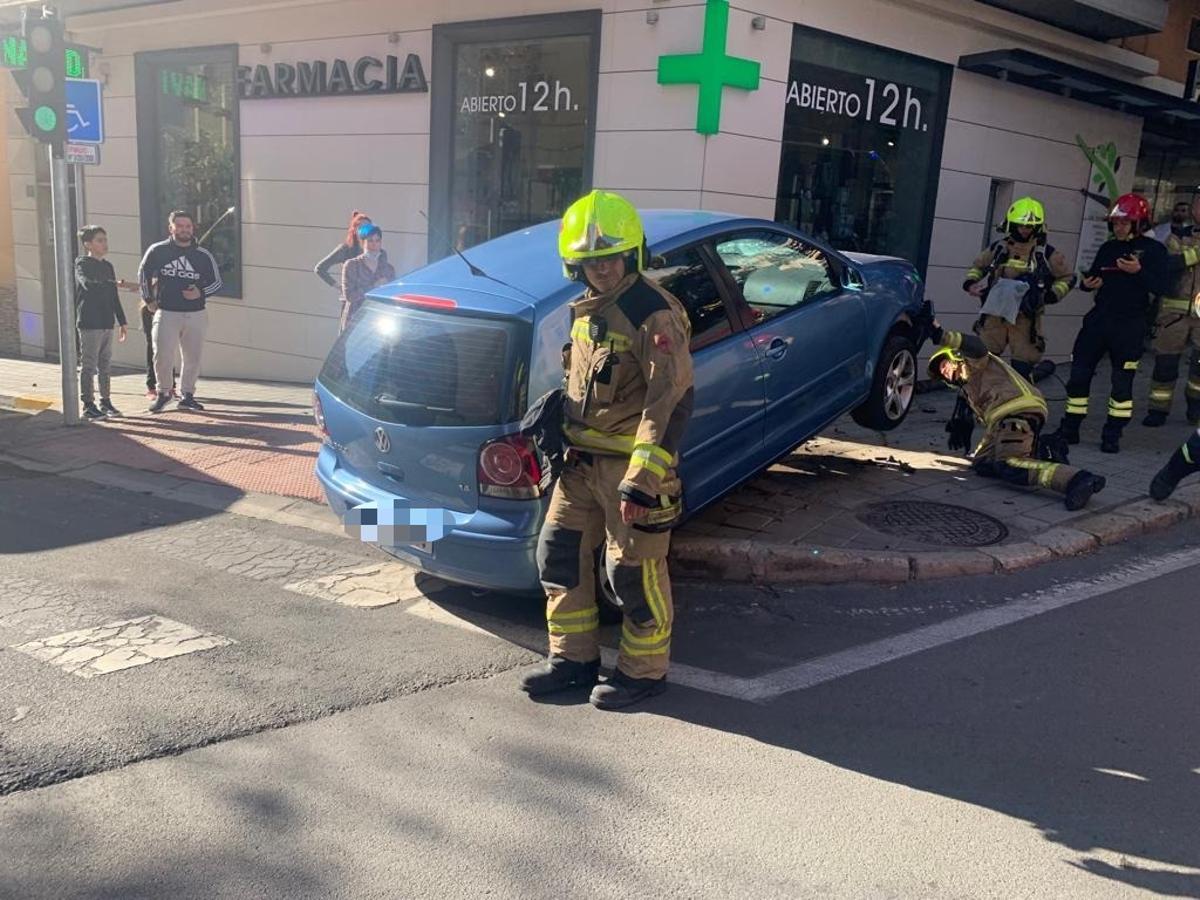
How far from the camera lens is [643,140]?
872cm

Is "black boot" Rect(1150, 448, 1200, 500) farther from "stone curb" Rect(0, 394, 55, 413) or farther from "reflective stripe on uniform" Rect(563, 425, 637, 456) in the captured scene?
"stone curb" Rect(0, 394, 55, 413)

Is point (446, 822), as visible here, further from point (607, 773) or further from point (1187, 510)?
point (1187, 510)

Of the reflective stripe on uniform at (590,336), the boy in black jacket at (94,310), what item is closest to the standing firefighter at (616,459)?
the reflective stripe on uniform at (590,336)

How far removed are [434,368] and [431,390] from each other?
3.9 inches

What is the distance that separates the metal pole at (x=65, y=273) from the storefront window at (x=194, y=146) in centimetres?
340

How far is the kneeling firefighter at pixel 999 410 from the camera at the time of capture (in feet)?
21.9

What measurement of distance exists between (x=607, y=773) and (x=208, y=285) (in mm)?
7925

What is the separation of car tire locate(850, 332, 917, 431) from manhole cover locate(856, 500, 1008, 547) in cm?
71

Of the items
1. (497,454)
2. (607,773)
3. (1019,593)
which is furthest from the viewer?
(1019,593)

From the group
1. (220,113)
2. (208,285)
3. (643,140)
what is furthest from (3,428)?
(643,140)

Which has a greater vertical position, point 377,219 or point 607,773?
point 377,219

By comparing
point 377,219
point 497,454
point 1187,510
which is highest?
point 377,219

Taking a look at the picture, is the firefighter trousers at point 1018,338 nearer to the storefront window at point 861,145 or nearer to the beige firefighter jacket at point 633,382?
the storefront window at point 861,145

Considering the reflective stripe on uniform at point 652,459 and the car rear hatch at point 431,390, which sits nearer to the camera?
the reflective stripe on uniform at point 652,459
